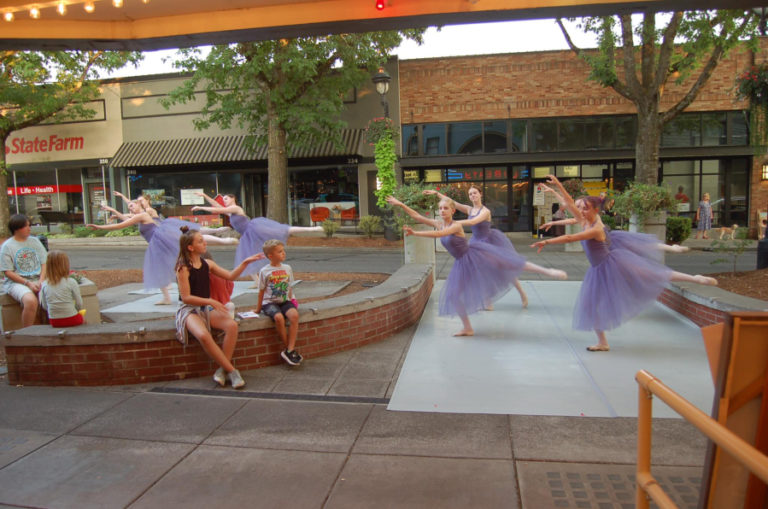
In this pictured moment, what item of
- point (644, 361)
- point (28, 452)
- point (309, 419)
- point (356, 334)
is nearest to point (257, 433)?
point (309, 419)

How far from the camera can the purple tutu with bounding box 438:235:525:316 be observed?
6.75 m

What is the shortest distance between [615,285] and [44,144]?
91.0 feet

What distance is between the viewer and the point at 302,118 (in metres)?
18.5

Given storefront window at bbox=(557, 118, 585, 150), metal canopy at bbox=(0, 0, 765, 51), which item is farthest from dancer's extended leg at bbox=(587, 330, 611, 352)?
storefront window at bbox=(557, 118, 585, 150)

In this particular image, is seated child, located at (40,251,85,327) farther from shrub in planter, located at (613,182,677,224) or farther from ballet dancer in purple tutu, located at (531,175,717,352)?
shrub in planter, located at (613,182,677,224)

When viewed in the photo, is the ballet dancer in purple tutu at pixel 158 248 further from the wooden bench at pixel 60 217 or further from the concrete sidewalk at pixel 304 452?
the wooden bench at pixel 60 217

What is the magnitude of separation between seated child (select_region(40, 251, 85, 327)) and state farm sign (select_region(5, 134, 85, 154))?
23.0 meters

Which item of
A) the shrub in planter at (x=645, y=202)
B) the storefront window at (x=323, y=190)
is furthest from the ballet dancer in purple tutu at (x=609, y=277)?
the storefront window at (x=323, y=190)

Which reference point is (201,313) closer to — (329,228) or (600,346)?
(600,346)

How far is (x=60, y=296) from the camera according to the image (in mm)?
5520

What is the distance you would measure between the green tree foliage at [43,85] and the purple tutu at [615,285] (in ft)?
63.4

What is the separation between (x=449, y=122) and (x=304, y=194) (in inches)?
275

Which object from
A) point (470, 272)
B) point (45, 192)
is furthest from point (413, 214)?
point (45, 192)

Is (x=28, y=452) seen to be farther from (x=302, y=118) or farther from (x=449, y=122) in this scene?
(x=449, y=122)
